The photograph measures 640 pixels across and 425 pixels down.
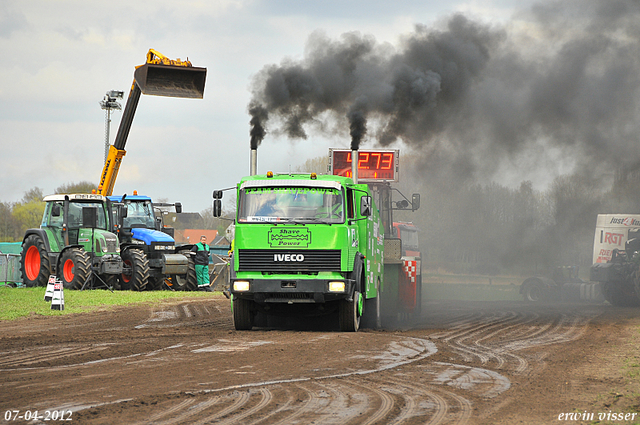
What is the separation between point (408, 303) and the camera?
17.6m

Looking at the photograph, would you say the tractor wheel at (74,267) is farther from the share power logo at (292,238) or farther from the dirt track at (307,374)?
the share power logo at (292,238)

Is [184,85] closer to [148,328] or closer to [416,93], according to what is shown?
[416,93]

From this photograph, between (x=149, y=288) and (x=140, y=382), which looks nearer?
(x=140, y=382)

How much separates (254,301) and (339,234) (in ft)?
6.86

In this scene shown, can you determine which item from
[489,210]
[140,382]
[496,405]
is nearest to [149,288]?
[140,382]

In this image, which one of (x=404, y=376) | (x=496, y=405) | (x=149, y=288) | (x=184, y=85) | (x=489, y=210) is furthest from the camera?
(x=489, y=210)

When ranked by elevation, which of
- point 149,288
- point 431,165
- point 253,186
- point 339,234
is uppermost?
point 431,165

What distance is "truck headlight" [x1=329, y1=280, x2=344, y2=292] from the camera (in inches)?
479

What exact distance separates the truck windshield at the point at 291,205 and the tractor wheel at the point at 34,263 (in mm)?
13561

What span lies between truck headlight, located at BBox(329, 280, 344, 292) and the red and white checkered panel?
5709 mm

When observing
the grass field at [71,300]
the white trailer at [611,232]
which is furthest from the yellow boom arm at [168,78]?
the white trailer at [611,232]

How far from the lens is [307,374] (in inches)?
330

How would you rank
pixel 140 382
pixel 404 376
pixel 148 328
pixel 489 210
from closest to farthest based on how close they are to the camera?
pixel 140 382 → pixel 404 376 → pixel 148 328 → pixel 489 210

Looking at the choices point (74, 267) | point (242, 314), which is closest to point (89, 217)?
point (74, 267)
